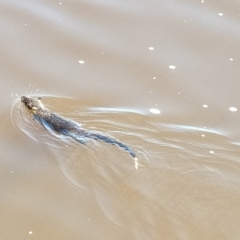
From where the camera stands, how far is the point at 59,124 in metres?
4.31

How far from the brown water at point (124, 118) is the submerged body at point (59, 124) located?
6 centimetres

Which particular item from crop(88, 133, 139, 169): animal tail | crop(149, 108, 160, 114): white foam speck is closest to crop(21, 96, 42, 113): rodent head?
crop(88, 133, 139, 169): animal tail

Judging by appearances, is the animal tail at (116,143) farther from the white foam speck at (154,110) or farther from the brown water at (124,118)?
the white foam speck at (154,110)

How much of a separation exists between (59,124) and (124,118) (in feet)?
1.75

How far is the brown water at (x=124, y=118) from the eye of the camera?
12.4 ft

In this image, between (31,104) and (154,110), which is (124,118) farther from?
(31,104)

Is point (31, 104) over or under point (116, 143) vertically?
over

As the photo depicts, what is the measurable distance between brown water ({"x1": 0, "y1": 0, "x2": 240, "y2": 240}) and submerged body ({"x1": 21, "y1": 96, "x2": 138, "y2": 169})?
0.06 meters

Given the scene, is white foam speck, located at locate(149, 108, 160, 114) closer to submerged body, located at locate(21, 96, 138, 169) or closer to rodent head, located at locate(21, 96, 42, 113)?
submerged body, located at locate(21, 96, 138, 169)

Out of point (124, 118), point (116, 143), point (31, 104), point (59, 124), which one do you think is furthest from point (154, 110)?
point (31, 104)

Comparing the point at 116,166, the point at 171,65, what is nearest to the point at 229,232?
the point at 116,166

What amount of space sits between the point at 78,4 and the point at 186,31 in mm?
1180

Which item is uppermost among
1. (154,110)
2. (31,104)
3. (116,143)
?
(154,110)

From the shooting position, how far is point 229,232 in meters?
3.69
